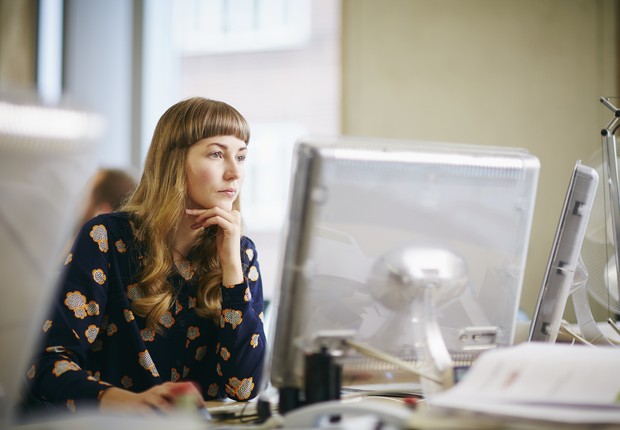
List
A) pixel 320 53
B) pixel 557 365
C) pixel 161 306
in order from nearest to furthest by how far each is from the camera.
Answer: pixel 557 365
pixel 161 306
pixel 320 53

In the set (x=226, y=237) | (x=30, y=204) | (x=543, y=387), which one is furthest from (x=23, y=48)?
(x=543, y=387)

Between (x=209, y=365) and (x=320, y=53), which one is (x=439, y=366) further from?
(x=320, y=53)

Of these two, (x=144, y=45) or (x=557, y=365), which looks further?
(x=144, y=45)

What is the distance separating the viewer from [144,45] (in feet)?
12.8

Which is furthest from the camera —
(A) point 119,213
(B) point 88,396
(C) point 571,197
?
(A) point 119,213

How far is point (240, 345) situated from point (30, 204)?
81cm

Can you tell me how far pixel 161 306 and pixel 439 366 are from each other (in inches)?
24.8

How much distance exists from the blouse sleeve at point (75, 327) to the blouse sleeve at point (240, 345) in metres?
0.25

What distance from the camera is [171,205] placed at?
4.84 feet

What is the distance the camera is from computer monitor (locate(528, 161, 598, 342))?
1.19 m

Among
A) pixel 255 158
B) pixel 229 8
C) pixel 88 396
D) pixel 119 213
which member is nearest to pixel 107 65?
pixel 229 8

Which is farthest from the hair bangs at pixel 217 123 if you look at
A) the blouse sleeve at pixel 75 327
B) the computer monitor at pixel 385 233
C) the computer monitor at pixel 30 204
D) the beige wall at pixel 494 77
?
the beige wall at pixel 494 77

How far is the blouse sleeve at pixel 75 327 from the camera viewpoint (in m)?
1.12

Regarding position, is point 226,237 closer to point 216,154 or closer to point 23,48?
point 216,154
